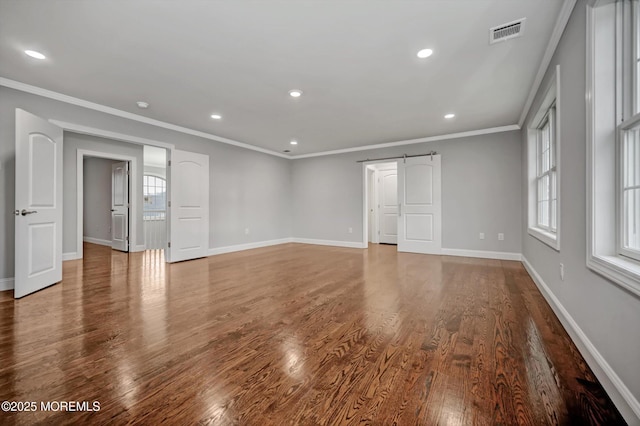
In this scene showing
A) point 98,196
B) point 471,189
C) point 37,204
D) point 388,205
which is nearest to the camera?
point 37,204

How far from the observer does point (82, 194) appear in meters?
5.53

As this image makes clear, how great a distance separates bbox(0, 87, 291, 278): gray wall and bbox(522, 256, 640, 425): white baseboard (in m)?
5.56

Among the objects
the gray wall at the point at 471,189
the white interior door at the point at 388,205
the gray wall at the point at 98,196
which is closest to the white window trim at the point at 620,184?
the gray wall at the point at 471,189

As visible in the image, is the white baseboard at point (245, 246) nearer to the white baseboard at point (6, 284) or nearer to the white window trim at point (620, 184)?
the white baseboard at point (6, 284)

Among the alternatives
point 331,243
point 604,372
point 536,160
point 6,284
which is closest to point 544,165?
point 536,160

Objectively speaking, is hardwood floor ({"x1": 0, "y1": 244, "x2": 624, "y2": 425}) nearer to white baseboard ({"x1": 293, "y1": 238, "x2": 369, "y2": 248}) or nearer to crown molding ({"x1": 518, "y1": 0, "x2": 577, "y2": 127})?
crown molding ({"x1": 518, "y1": 0, "x2": 577, "y2": 127})

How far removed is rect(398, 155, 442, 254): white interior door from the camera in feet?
18.6

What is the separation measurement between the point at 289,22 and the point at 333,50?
1.80 feet

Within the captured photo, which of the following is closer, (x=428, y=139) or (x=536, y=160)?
(x=536, y=160)

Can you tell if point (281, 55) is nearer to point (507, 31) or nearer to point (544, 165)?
point (507, 31)

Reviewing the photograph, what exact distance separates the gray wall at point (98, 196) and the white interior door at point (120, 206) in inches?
15.8

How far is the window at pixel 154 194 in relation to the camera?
814cm

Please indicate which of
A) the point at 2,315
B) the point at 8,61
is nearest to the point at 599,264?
the point at 2,315

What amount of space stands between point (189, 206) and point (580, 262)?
5490 millimetres
